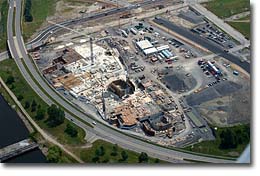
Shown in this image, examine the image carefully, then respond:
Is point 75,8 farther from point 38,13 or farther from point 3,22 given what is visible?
point 3,22

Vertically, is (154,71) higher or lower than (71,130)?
higher

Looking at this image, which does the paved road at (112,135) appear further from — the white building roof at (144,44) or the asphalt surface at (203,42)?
the asphalt surface at (203,42)

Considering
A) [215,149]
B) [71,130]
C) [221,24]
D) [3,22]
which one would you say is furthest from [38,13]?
[215,149]

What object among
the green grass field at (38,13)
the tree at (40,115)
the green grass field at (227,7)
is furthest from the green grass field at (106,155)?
the green grass field at (227,7)

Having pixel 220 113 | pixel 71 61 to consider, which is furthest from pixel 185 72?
pixel 71 61

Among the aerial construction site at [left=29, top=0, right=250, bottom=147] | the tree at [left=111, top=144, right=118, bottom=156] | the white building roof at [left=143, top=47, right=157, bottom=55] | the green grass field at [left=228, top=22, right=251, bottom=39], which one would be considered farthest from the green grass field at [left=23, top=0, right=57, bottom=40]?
the green grass field at [left=228, top=22, right=251, bottom=39]

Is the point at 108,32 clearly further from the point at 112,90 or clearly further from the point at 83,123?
the point at 83,123

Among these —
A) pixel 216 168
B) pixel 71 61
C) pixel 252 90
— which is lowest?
pixel 216 168
